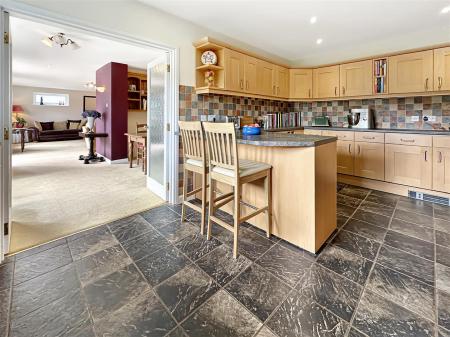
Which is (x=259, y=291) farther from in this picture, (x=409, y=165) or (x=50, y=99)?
(x=50, y=99)

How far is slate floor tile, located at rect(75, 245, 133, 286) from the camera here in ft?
5.32

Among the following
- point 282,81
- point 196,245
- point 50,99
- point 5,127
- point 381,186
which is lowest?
point 196,245

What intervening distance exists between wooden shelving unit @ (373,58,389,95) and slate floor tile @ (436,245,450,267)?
100 inches

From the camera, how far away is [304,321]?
1.25 metres

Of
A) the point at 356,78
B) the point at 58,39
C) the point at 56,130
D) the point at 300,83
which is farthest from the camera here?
the point at 56,130

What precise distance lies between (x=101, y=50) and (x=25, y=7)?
305 cm

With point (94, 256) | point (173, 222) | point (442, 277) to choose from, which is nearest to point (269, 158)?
point (173, 222)

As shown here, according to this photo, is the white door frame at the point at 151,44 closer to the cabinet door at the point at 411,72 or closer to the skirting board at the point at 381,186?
the skirting board at the point at 381,186

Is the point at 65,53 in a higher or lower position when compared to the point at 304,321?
higher

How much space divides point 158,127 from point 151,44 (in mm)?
1093

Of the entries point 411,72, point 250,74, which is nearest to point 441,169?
point 411,72

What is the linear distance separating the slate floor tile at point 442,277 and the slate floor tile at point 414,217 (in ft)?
2.82

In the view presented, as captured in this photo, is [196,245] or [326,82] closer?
[196,245]

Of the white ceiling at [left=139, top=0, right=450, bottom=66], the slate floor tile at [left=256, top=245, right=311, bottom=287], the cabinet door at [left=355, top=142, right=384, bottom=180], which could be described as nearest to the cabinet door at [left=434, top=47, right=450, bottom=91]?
the white ceiling at [left=139, top=0, right=450, bottom=66]
